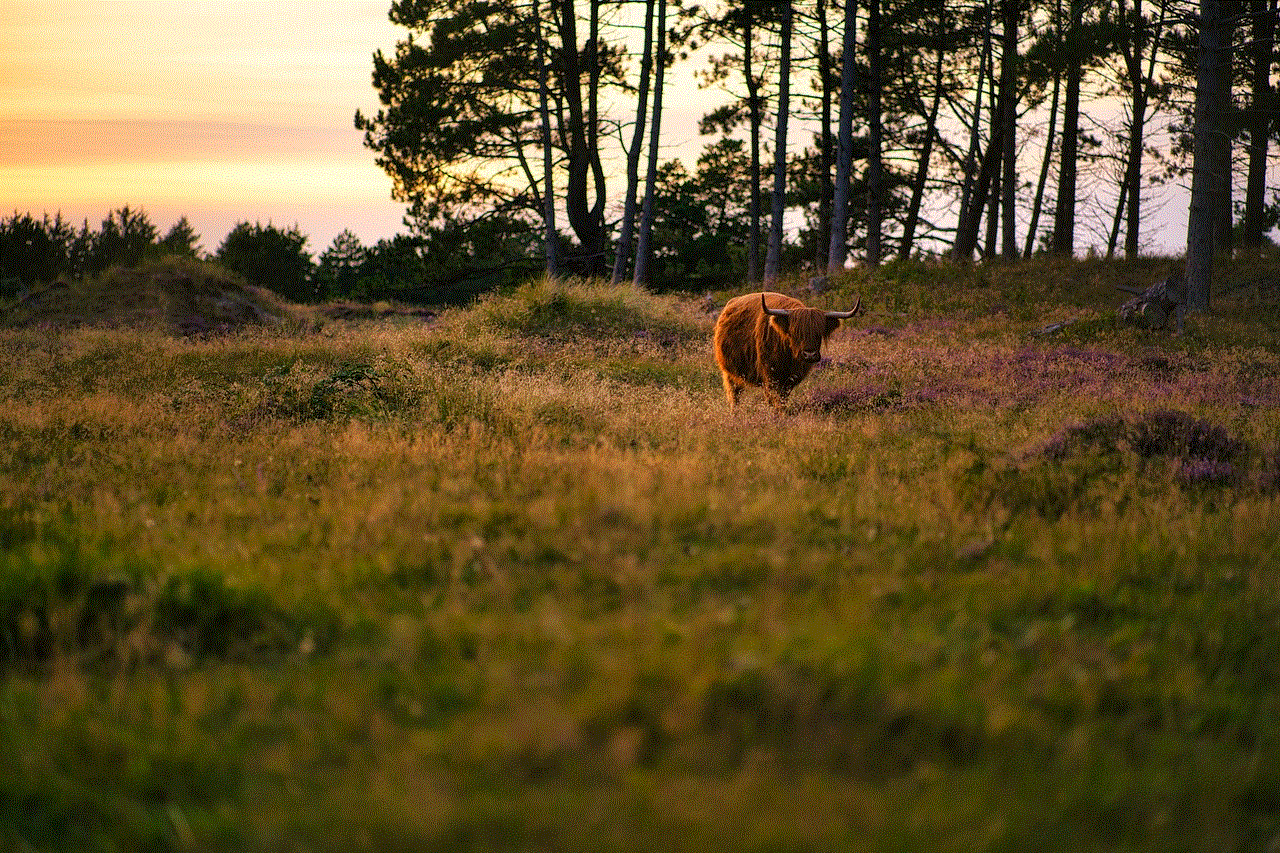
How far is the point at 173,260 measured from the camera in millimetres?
25359

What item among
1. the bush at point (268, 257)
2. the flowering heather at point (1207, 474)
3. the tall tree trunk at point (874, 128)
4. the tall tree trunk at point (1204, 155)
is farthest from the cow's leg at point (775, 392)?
the bush at point (268, 257)

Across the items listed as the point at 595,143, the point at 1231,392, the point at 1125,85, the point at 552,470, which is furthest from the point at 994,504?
the point at 1125,85

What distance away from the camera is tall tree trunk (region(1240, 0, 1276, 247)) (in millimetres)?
23641

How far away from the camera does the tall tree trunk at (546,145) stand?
27.3 meters

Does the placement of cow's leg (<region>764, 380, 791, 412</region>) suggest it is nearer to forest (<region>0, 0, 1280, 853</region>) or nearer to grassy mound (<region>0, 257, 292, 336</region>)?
forest (<region>0, 0, 1280, 853</region>)

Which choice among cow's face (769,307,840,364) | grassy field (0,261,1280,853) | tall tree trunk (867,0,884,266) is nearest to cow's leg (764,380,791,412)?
cow's face (769,307,840,364)

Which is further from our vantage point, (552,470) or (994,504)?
(552,470)

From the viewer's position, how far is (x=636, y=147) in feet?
89.2

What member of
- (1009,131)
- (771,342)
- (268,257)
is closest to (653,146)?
(1009,131)

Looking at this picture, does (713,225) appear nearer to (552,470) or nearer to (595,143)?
(595,143)

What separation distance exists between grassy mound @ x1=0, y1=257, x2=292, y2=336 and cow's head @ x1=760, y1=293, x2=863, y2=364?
49.5 feet

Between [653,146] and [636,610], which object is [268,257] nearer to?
[653,146]

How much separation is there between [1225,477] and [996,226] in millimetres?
26985

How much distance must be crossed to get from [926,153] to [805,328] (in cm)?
2469
